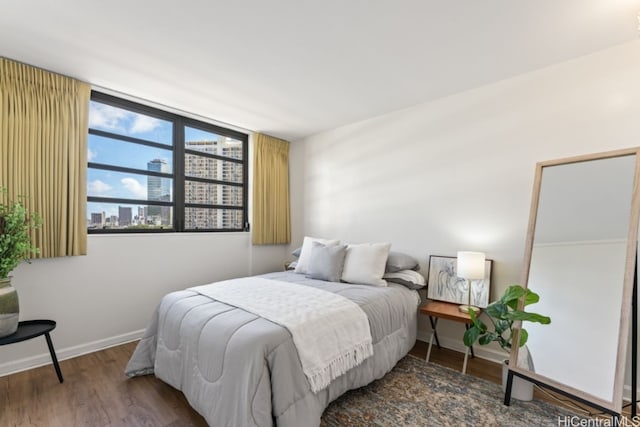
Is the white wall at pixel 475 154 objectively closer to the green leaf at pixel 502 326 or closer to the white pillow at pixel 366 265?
the white pillow at pixel 366 265

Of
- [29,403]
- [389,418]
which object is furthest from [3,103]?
[389,418]

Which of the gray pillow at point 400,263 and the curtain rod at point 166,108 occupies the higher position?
the curtain rod at point 166,108

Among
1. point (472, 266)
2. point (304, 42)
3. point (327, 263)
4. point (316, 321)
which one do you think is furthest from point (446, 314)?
point (304, 42)

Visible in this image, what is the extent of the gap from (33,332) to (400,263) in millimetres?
3058

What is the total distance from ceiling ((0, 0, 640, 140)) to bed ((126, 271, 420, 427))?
1.90m

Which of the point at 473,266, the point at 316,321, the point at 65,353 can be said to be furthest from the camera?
the point at 65,353

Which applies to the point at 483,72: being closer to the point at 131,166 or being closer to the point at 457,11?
the point at 457,11

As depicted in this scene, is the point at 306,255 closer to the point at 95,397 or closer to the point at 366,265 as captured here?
the point at 366,265

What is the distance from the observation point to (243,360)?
4.78 ft

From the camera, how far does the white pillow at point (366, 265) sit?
271 centimetres

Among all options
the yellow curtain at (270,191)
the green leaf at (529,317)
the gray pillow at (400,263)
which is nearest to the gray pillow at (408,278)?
the gray pillow at (400,263)

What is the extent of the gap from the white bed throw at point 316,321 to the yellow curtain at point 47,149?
4.47 ft

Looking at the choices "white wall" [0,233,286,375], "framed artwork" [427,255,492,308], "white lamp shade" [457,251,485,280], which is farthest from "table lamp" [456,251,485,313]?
"white wall" [0,233,286,375]

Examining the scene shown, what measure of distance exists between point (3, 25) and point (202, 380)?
2652 millimetres
